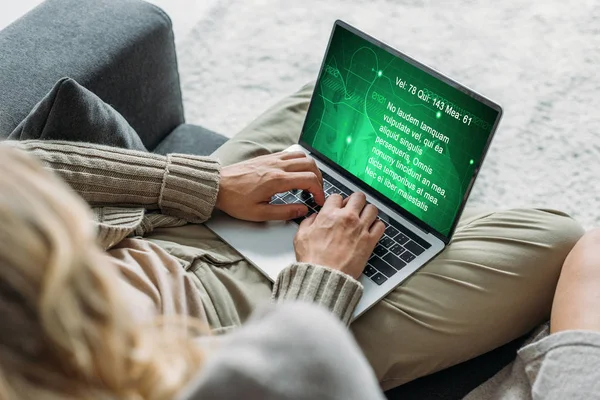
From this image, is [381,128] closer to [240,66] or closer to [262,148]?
[262,148]

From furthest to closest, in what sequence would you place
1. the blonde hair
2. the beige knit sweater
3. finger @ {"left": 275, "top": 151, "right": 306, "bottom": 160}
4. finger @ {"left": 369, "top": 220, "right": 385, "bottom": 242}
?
finger @ {"left": 275, "top": 151, "right": 306, "bottom": 160} → finger @ {"left": 369, "top": 220, "right": 385, "bottom": 242} → the beige knit sweater → the blonde hair

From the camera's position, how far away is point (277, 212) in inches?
46.8

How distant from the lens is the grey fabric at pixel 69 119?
112 cm

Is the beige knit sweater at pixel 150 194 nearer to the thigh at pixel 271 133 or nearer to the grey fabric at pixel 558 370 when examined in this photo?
the thigh at pixel 271 133

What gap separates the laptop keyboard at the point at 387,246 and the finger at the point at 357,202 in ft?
0.14

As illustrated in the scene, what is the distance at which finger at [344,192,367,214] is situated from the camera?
46.3 inches

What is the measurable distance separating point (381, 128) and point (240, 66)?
3.45ft

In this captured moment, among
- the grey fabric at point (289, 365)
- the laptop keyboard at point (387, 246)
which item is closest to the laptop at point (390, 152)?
the laptop keyboard at point (387, 246)

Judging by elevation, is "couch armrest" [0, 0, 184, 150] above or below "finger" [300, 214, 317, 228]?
above

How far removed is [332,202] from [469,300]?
255 mm

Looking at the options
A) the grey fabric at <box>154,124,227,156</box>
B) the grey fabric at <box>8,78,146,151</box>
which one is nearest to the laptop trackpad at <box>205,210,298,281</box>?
the grey fabric at <box>8,78,146,151</box>

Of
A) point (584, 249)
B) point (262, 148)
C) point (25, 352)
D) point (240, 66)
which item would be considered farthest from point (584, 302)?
point (240, 66)

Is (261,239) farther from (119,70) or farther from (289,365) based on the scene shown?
(289,365)

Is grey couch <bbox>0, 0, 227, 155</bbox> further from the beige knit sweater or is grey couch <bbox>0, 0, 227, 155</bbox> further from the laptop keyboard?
the laptop keyboard
